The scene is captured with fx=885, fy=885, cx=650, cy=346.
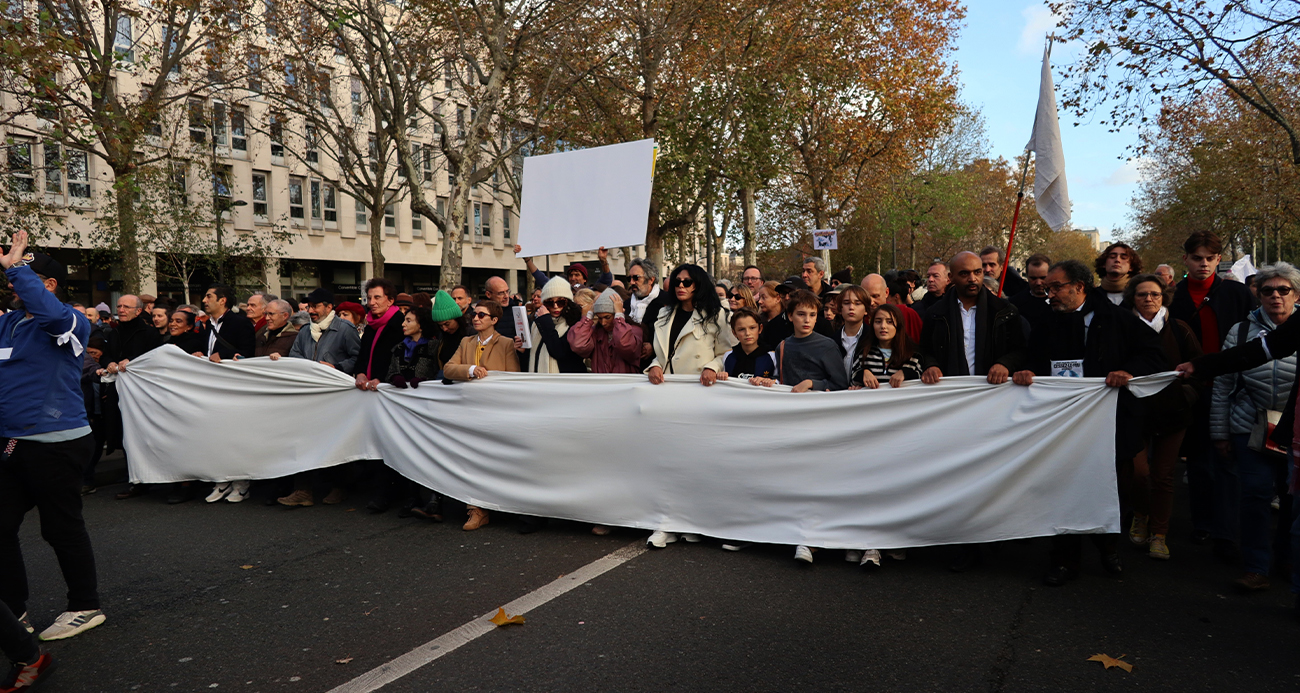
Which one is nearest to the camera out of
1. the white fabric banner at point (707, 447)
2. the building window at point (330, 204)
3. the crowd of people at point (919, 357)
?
the crowd of people at point (919, 357)

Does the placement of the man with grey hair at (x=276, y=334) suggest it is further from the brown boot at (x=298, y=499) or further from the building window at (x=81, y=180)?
the building window at (x=81, y=180)

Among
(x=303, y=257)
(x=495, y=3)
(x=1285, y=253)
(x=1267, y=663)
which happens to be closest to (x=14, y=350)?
(x=1267, y=663)

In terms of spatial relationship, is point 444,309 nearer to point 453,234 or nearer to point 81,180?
point 453,234

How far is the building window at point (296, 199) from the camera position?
40.2 meters

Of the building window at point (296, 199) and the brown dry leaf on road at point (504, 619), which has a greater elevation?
the building window at point (296, 199)

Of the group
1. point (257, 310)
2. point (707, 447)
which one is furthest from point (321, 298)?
point (707, 447)

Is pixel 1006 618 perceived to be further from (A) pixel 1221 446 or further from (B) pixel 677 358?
(B) pixel 677 358

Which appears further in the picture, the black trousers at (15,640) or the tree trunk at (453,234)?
the tree trunk at (453,234)

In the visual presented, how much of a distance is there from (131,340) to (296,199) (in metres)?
34.4

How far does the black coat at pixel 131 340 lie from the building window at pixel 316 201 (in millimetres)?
34701

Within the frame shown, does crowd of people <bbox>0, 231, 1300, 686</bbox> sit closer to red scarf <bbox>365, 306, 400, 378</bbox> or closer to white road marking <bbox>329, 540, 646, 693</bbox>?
red scarf <bbox>365, 306, 400, 378</bbox>

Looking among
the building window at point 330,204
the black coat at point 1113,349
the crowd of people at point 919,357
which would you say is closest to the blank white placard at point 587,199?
the crowd of people at point 919,357

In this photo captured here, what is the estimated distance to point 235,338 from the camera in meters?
8.42

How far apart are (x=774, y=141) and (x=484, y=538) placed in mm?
20258
